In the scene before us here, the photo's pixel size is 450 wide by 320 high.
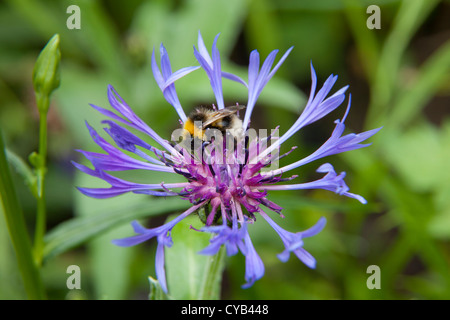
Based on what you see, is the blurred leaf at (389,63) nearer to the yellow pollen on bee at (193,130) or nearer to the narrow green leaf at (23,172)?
the yellow pollen on bee at (193,130)

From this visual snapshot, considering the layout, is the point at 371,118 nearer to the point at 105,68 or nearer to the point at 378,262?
the point at 378,262

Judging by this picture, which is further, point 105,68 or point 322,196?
point 322,196

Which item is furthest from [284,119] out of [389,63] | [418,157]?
[418,157]

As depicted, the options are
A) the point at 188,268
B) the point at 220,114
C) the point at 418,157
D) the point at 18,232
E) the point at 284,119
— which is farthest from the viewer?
the point at 284,119

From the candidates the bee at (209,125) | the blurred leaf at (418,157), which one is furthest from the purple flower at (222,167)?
the blurred leaf at (418,157)

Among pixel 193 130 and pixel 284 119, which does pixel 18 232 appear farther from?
pixel 284 119

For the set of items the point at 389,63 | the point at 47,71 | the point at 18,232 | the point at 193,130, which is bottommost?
the point at 18,232
